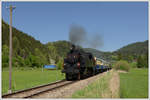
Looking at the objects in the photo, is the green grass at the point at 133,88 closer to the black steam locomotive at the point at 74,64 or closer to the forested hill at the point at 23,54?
the black steam locomotive at the point at 74,64

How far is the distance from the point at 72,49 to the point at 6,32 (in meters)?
115

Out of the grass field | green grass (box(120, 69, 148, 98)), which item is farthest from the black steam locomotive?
green grass (box(120, 69, 148, 98))

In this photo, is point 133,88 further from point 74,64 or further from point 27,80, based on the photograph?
point 27,80

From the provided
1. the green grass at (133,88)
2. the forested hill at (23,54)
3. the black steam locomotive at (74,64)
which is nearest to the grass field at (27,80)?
the black steam locomotive at (74,64)

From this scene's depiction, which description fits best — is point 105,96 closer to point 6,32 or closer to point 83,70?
point 83,70

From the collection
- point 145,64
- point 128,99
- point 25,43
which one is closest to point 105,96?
point 128,99

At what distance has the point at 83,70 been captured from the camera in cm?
2616

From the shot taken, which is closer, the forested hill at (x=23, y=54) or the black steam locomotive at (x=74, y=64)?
the black steam locomotive at (x=74, y=64)

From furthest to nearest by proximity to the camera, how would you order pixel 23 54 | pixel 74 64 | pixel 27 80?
pixel 23 54
pixel 27 80
pixel 74 64

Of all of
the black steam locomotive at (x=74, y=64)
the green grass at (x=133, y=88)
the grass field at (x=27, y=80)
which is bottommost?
the grass field at (x=27, y=80)

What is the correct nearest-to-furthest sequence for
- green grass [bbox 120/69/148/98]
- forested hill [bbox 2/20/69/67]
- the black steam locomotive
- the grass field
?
1. green grass [bbox 120/69/148/98]
2. the grass field
3. the black steam locomotive
4. forested hill [bbox 2/20/69/67]

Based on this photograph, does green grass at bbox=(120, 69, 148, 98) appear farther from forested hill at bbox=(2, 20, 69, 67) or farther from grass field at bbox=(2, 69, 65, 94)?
forested hill at bbox=(2, 20, 69, 67)

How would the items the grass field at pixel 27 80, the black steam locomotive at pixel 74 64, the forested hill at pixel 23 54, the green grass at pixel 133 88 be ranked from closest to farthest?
the green grass at pixel 133 88
the grass field at pixel 27 80
the black steam locomotive at pixel 74 64
the forested hill at pixel 23 54

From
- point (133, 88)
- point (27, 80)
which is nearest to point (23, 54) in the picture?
point (27, 80)
